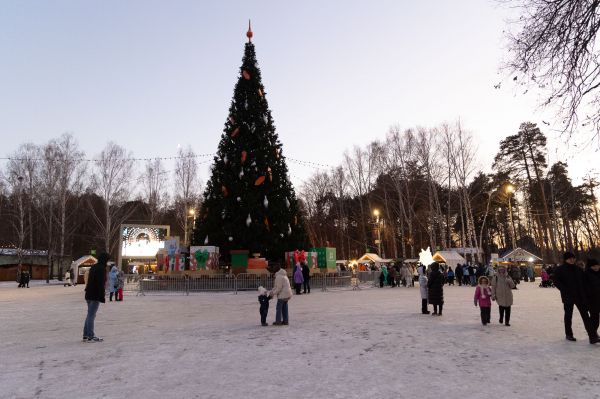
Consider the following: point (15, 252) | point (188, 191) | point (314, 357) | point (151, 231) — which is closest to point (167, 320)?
point (314, 357)

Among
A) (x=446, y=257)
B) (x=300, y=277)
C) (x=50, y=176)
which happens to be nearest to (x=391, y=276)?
(x=446, y=257)

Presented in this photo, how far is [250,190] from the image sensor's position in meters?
24.9

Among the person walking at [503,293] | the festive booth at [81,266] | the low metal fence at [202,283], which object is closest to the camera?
the person walking at [503,293]

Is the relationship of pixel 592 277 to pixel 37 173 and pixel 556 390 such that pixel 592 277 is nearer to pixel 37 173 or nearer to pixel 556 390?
pixel 556 390

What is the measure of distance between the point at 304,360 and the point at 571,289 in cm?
511

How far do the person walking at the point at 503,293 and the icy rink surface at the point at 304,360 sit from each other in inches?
17.8

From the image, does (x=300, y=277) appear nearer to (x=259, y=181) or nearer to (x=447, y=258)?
(x=259, y=181)

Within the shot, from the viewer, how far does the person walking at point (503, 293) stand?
8.95 metres

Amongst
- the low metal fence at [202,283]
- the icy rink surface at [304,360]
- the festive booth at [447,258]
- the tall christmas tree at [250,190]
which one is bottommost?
the icy rink surface at [304,360]

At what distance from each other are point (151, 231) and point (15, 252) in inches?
821

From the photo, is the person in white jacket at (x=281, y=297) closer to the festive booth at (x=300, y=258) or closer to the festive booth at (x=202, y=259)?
the festive booth at (x=300, y=258)

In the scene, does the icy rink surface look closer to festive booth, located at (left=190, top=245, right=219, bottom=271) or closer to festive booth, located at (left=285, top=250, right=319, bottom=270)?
festive booth, located at (left=190, top=245, right=219, bottom=271)

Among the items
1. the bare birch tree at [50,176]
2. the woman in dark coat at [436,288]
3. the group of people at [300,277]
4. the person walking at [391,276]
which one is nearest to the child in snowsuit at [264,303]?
the woman in dark coat at [436,288]

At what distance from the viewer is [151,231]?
1497 inches
